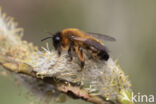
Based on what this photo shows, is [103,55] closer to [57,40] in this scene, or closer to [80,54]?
[80,54]

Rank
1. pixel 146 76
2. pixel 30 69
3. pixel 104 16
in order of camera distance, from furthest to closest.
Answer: pixel 104 16 → pixel 146 76 → pixel 30 69

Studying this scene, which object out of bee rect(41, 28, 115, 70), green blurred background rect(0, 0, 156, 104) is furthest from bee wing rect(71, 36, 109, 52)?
green blurred background rect(0, 0, 156, 104)

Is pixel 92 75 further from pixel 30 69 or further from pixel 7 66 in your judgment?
pixel 7 66

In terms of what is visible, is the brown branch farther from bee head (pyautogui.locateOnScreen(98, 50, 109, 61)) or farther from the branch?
bee head (pyautogui.locateOnScreen(98, 50, 109, 61))

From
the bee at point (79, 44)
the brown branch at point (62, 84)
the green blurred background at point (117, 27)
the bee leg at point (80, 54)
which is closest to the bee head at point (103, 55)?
the bee at point (79, 44)

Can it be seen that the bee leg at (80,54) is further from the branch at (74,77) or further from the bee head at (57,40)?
the bee head at (57,40)

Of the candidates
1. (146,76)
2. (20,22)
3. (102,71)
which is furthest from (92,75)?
(20,22)
